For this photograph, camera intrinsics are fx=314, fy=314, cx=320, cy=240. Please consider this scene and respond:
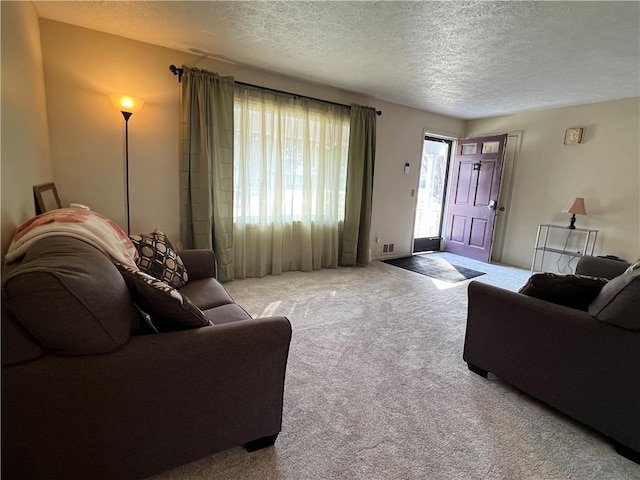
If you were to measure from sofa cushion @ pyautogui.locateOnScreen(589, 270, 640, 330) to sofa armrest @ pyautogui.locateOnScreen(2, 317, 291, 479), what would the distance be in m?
1.49

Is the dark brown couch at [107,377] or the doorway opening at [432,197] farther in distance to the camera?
the doorway opening at [432,197]

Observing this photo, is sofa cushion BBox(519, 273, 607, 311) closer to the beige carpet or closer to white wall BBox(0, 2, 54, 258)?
the beige carpet

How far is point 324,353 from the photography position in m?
2.26

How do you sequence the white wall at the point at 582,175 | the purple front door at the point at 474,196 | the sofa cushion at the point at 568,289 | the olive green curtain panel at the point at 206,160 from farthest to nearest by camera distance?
1. the purple front door at the point at 474,196
2. the white wall at the point at 582,175
3. the olive green curtain panel at the point at 206,160
4. the sofa cushion at the point at 568,289

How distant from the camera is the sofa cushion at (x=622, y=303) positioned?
4.53ft

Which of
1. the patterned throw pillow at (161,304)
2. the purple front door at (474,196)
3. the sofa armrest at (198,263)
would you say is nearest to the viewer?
the patterned throw pillow at (161,304)

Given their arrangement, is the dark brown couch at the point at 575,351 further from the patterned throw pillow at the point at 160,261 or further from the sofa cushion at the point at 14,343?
the sofa cushion at the point at 14,343

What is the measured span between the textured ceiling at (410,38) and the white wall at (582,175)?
0.50 m

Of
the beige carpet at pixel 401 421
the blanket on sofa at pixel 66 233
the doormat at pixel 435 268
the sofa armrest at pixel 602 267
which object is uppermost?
the blanket on sofa at pixel 66 233

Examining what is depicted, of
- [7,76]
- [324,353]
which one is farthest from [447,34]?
[7,76]

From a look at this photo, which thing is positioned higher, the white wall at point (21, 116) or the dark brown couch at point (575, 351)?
the white wall at point (21, 116)

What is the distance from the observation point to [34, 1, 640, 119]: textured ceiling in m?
2.12

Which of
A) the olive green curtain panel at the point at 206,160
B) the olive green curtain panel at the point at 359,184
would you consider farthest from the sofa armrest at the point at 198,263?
the olive green curtain panel at the point at 359,184

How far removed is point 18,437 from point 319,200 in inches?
135
